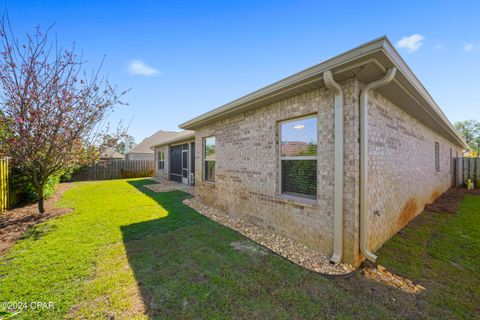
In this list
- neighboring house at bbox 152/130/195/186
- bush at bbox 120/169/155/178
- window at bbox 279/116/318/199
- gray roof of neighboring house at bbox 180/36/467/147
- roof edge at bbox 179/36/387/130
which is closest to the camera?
roof edge at bbox 179/36/387/130

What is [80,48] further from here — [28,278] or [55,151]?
[28,278]

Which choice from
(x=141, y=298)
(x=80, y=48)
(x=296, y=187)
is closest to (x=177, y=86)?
(x=80, y=48)

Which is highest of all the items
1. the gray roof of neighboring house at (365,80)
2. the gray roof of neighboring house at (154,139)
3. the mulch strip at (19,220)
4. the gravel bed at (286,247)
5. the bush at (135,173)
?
the gray roof of neighboring house at (154,139)

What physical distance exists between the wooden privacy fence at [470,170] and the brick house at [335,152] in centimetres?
991

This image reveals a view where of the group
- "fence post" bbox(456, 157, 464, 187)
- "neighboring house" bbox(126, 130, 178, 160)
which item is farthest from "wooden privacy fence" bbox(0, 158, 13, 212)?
"fence post" bbox(456, 157, 464, 187)

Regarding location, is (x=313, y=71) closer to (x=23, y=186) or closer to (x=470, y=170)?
(x=23, y=186)

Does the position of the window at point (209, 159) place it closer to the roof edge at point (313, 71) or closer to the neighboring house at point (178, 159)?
the roof edge at point (313, 71)

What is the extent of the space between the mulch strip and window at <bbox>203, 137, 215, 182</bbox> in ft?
15.2

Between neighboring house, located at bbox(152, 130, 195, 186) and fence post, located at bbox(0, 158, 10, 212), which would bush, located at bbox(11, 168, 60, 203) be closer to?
fence post, located at bbox(0, 158, 10, 212)

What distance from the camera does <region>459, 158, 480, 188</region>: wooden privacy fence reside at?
12.0 m

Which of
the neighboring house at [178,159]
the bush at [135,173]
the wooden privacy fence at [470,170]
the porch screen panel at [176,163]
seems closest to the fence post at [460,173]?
the wooden privacy fence at [470,170]

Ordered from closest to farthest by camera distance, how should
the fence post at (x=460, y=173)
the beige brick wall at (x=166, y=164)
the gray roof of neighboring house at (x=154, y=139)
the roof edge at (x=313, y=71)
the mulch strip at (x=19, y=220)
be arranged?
the roof edge at (x=313, y=71), the mulch strip at (x=19, y=220), the fence post at (x=460, y=173), the beige brick wall at (x=166, y=164), the gray roof of neighboring house at (x=154, y=139)

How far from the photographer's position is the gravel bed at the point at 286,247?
3127 millimetres

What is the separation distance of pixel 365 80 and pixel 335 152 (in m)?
1.29
